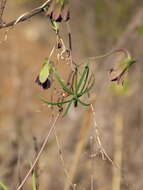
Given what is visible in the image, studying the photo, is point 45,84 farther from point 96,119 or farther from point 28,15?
point 96,119

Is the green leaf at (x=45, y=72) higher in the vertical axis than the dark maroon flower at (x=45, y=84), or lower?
higher

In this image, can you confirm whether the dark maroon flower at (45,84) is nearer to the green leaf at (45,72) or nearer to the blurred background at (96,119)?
the green leaf at (45,72)

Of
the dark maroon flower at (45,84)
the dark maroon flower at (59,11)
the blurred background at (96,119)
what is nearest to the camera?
the dark maroon flower at (59,11)

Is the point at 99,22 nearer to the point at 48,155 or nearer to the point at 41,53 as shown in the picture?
the point at 48,155

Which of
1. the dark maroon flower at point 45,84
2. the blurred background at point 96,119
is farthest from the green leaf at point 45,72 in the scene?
the blurred background at point 96,119

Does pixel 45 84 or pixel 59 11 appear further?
pixel 45 84

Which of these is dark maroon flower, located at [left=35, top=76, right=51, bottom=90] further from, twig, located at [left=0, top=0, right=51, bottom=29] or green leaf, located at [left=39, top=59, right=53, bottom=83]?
twig, located at [left=0, top=0, right=51, bottom=29]

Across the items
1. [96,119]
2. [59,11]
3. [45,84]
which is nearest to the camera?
[59,11]

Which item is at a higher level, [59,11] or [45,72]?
[59,11]

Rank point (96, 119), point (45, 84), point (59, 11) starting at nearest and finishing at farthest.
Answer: point (59, 11)
point (45, 84)
point (96, 119)

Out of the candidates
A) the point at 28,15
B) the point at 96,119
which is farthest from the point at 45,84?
the point at 96,119
